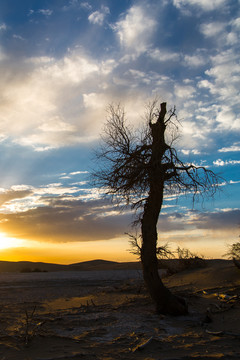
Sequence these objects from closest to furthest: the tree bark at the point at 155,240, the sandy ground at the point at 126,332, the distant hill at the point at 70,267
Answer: the sandy ground at the point at 126,332 → the tree bark at the point at 155,240 → the distant hill at the point at 70,267

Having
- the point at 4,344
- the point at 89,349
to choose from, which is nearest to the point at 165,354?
the point at 89,349

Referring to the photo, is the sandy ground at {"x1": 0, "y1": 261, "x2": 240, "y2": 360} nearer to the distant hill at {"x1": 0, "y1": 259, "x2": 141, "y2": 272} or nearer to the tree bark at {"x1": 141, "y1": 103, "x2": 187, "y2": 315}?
the tree bark at {"x1": 141, "y1": 103, "x2": 187, "y2": 315}

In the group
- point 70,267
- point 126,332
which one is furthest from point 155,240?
point 70,267

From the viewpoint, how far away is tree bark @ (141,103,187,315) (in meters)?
7.94

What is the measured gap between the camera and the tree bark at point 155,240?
794 cm

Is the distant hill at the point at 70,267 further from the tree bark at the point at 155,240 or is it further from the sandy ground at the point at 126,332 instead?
the tree bark at the point at 155,240

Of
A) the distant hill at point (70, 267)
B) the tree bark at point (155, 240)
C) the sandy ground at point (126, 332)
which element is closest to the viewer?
the sandy ground at point (126, 332)

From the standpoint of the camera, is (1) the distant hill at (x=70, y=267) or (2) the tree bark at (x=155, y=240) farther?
(1) the distant hill at (x=70, y=267)

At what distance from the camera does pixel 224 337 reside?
20.1ft

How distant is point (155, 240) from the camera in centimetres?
826

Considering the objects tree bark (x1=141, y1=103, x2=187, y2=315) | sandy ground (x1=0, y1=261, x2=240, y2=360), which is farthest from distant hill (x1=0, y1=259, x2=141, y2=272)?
tree bark (x1=141, y1=103, x2=187, y2=315)

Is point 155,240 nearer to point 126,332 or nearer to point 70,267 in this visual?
point 126,332

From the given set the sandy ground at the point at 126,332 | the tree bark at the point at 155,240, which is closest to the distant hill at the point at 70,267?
the sandy ground at the point at 126,332

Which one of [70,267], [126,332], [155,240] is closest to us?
[126,332]
